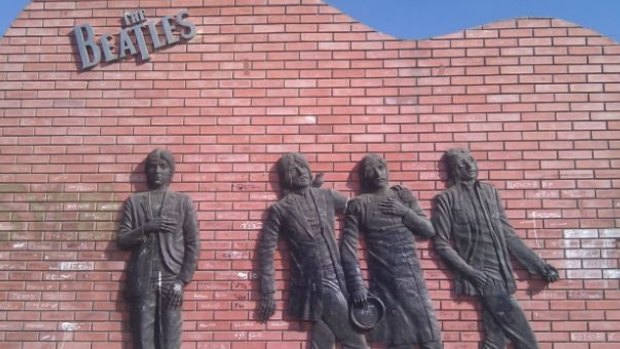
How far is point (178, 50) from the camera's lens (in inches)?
221

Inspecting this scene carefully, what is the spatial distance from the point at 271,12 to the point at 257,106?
30.9 inches

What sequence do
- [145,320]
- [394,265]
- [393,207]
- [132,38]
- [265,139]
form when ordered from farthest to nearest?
1. [132,38]
2. [265,139]
3. [393,207]
4. [394,265]
5. [145,320]

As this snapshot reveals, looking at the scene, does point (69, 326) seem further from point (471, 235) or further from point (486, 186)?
point (486, 186)

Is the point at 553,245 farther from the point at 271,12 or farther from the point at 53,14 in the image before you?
the point at 53,14

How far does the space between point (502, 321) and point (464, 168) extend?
1113 mm

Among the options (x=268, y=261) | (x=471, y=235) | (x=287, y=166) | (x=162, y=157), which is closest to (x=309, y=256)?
(x=268, y=261)

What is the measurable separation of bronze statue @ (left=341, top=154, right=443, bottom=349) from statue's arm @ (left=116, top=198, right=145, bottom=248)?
145 centimetres

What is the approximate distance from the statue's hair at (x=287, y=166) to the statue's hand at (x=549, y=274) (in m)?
1.80

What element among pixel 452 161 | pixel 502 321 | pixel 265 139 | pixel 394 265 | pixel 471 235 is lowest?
pixel 502 321

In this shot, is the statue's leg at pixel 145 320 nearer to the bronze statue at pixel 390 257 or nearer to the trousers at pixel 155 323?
the trousers at pixel 155 323

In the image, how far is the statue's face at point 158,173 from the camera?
5.25 meters

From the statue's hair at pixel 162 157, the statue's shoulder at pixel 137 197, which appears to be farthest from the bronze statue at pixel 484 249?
the statue's shoulder at pixel 137 197

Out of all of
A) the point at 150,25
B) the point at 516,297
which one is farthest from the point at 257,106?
the point at 516,297

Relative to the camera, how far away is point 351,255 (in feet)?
16.8
